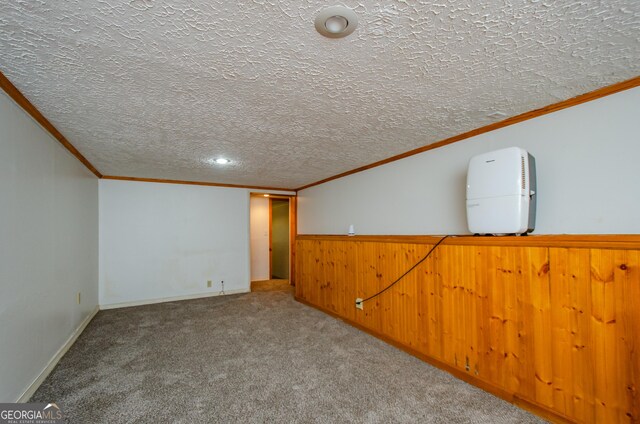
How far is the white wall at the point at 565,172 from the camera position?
5.78ft

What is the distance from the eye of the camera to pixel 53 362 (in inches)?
100

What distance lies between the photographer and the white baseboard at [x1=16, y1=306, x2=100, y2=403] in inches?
80.8

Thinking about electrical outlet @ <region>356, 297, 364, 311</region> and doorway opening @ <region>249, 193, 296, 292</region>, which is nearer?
electrical outlet @ <region>356, 297, 364, 311</region>

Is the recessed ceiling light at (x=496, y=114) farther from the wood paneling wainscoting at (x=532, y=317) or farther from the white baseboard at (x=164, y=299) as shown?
the white baseboard at (x=164, y=299)

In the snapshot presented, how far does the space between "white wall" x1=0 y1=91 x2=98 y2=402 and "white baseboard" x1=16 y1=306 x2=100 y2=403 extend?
39 mm

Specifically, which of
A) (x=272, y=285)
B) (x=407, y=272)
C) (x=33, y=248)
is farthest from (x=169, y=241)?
(x=407, y=272)

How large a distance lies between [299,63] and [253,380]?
229cm

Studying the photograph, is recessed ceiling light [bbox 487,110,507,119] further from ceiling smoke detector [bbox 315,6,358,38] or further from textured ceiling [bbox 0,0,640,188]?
ceiling smoke detector [bbox 315,6,358,38]

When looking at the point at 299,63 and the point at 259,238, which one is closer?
the point at 299,63

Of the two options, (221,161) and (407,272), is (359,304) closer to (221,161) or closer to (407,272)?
(407,272)

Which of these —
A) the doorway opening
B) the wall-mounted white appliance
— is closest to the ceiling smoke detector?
the wall-mounted white appliance

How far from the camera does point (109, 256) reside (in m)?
4.60

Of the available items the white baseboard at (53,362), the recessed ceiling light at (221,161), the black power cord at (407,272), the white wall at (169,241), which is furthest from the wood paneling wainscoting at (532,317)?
the white wall at (169,241)

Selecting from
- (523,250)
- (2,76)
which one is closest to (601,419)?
(523,250)
